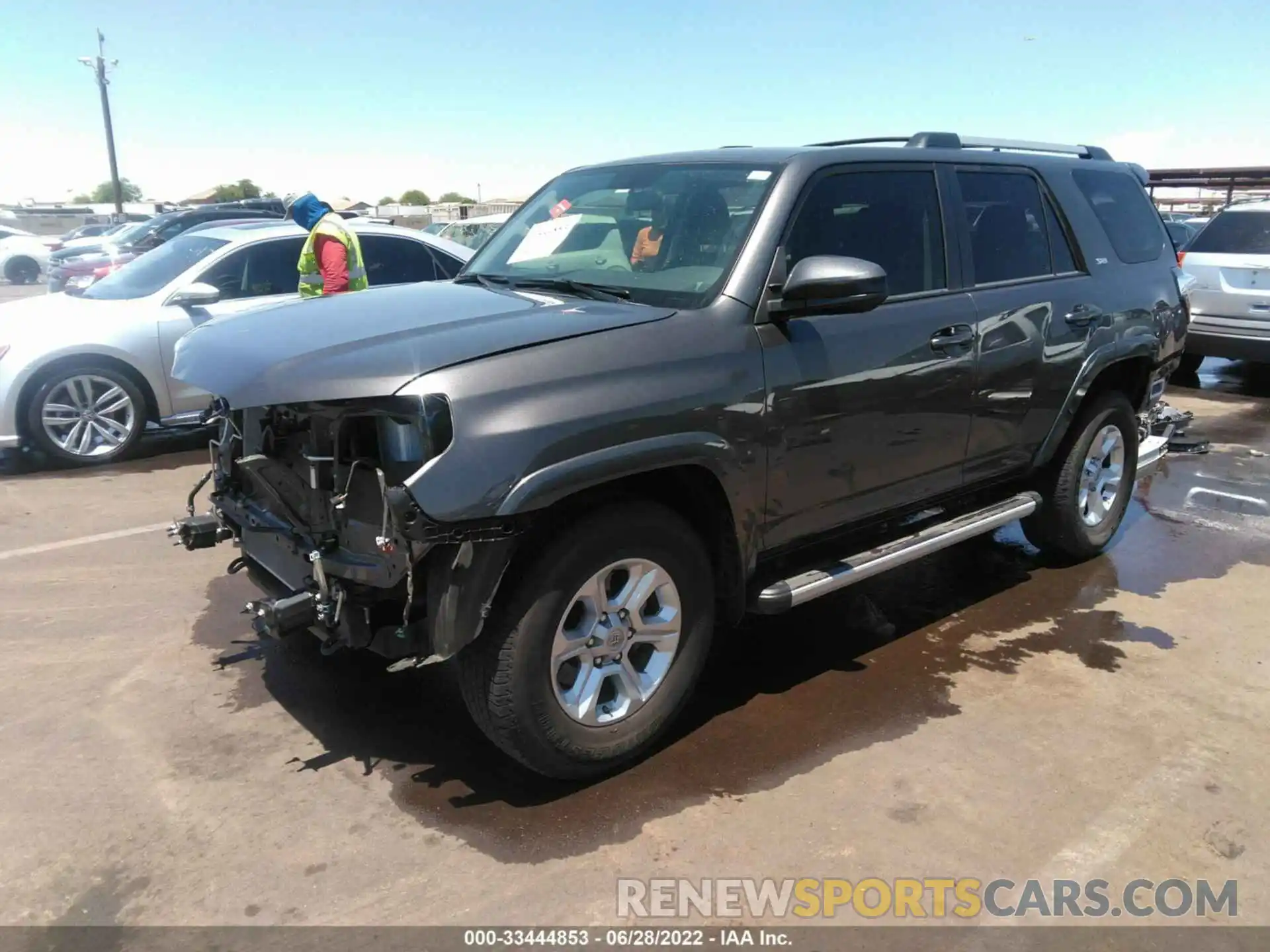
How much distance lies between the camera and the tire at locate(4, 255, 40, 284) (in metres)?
25.2

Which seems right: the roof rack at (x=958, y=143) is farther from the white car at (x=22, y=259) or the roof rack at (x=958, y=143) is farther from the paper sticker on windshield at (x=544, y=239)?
the white car at (x=22, y=259)

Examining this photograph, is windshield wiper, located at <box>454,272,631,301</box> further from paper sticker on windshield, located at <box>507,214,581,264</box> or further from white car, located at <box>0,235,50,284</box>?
white car, located at <box>0,235,50,284</box>

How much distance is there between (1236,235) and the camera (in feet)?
34.1

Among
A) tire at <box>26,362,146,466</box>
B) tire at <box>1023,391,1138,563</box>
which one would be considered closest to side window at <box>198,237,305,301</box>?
tire at <box>26,362,146,466</box>

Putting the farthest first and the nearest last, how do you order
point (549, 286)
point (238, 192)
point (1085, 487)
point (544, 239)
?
point (238, 192) → point (1085, 487) → point (544, 239) → point (549, 286)

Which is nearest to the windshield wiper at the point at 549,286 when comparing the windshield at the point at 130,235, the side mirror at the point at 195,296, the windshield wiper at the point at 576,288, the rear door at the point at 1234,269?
the windshield wiper at the point at 576,288

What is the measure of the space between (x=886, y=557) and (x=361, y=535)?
2.07 metres

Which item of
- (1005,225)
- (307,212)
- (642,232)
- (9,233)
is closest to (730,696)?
(642,232)

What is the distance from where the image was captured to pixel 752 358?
11.1ft

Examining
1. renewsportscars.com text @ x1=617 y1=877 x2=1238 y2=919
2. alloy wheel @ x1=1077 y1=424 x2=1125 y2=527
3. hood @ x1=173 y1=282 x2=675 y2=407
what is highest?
hood @ x1=173 y1=282 x2=675 y2=407

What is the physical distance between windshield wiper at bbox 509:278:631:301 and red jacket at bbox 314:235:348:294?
3.45 meters

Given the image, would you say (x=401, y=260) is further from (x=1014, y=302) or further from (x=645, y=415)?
(x=645, y=415)

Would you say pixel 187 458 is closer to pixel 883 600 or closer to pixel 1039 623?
pixel 883 600

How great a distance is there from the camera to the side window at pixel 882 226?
3.77 meters
